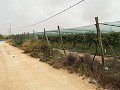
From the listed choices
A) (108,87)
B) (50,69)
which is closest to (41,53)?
(50,69)

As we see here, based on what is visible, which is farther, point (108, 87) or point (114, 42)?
point (114, 42)

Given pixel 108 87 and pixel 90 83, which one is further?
pixel 90 83

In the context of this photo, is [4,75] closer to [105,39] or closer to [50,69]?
[50,69]

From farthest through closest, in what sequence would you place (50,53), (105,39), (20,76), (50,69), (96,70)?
(105,39) → (50,53) → (50,69) → (20,76) → (96,70)

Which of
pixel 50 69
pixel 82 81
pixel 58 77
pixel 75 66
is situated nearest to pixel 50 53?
pixel 50 69

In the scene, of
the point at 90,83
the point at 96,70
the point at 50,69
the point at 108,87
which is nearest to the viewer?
the point at 108,87

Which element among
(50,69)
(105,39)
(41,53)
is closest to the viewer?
(50,69)

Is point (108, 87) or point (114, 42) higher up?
point (114, 42)

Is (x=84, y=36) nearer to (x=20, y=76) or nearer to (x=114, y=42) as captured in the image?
(x=114, y=42)

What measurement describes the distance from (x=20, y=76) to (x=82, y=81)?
274 centimetres

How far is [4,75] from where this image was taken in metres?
9.66

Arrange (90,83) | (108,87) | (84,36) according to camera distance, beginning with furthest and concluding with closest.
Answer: (84,36), (90,83), (108,87)

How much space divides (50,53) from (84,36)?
7697mm

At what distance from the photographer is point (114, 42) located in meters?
17.3
